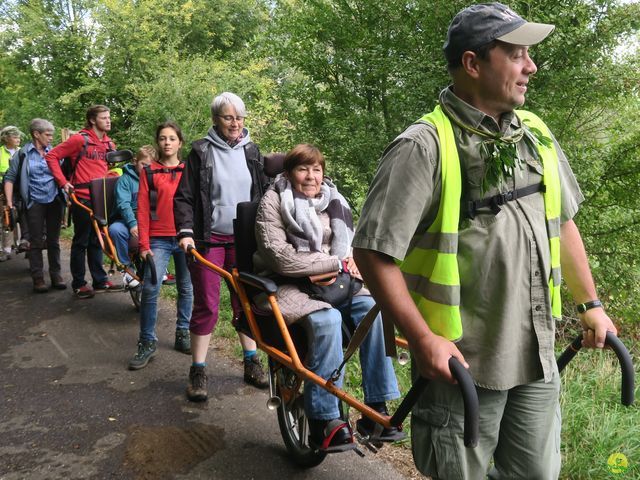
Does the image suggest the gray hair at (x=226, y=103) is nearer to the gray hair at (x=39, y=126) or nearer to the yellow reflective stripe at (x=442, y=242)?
the yellow reflective stripe at (x=442, y=242)

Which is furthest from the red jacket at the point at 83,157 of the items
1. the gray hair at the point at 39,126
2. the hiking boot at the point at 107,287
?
the hiking boot at the point at 107,287

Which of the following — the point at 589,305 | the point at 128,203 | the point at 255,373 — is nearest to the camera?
the point at 589,305

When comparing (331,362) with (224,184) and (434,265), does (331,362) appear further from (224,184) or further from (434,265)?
(224,184)

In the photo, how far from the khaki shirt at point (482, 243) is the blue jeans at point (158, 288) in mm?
3686

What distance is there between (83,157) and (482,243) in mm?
6476

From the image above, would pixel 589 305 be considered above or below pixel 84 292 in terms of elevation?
above

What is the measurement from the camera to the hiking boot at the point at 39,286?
749 cm

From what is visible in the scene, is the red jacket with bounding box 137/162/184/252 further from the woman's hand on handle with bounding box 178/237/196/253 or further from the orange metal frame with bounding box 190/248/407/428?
the orange metal frame with bounding box 190/248/407/428

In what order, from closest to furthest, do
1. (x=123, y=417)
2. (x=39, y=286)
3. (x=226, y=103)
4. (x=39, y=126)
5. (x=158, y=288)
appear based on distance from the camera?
1. (x=123, y=417)
2. (x=226, y=103)
3. (x=158, y=288)
4. (x=39, y=286)
5. (x=39, y=126)

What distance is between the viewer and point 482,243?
72.6 inches

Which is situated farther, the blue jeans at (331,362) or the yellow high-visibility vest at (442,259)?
the blue jeans at (331,362)

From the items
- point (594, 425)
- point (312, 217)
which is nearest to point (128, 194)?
point (312, 217)

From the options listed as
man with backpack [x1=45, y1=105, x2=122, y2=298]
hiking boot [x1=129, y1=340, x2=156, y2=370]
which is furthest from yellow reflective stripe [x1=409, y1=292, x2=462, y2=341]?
man with backpack [x1=45, y1=105, x2=122, y2=298]

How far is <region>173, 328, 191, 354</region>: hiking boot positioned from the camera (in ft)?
17.6
